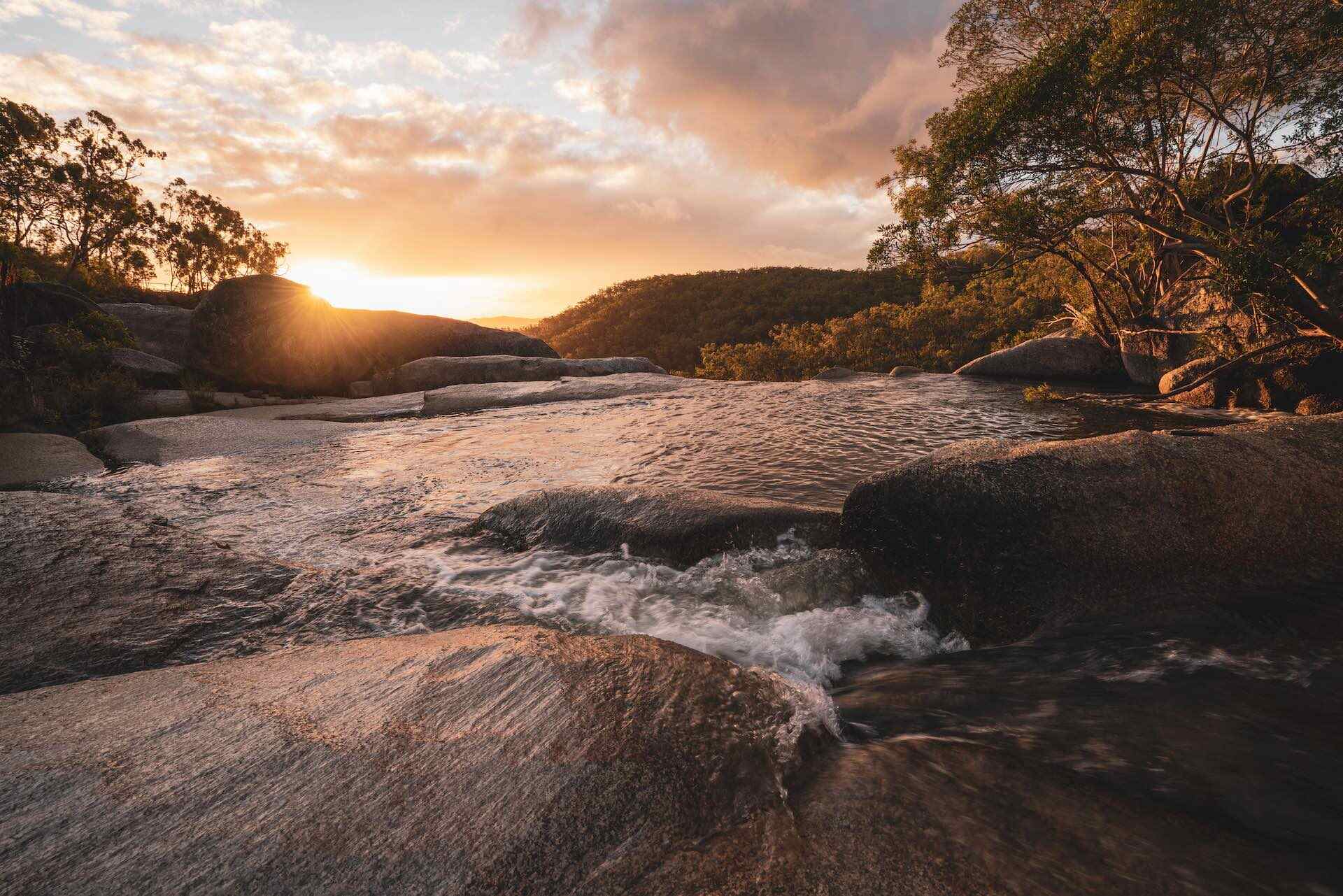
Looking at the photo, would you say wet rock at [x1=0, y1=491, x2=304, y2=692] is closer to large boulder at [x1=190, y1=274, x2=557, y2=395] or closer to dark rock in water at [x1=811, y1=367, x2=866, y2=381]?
large boulder at [x1=190, y1=274, x2=557, y2=395]

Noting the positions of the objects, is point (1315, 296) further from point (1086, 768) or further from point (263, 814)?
point (263, 814)

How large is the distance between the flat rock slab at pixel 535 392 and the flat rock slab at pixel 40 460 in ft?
20.1

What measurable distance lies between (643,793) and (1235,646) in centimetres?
373

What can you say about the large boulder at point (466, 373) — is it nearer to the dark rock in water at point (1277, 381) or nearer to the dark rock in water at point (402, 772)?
the dark rock in water at point (402, 772)

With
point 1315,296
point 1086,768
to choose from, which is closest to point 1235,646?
point 1086,768

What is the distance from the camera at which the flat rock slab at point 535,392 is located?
1403 cm

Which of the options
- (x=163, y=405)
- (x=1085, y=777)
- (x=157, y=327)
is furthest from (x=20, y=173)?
(x=1085, y=777)

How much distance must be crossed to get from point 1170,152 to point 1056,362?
6.37 metres

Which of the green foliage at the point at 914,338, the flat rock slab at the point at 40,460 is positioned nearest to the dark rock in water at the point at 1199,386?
the green foliage at the point at 914,338

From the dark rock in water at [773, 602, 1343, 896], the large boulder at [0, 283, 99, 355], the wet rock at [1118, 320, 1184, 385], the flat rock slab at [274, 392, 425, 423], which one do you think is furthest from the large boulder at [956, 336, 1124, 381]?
the large boulder at [0, 283, 99, 355]

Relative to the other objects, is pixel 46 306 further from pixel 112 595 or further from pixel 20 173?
pixel 112 595

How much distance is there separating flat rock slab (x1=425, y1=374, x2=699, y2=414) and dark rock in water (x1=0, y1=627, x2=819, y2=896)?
1172cm

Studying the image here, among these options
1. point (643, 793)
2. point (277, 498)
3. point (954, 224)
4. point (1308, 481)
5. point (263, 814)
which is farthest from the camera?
point (954, 224)

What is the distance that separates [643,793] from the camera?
1757mm
